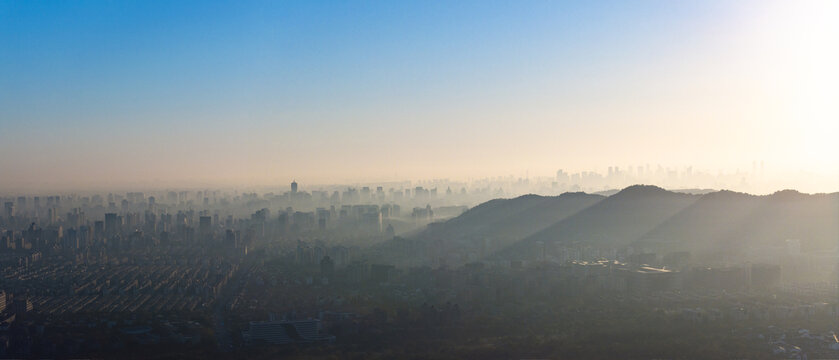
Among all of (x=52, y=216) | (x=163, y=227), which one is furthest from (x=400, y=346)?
(x=52, y=216)

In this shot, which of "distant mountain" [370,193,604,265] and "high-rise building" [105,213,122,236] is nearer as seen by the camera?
"distant mountain" [370,193,604,265]

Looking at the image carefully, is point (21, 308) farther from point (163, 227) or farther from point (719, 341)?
point (163, 227)

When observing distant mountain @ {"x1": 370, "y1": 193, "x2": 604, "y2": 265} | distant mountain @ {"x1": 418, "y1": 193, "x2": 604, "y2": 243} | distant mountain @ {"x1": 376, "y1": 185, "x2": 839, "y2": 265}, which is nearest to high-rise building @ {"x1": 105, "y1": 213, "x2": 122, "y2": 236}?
distant mountain @ {"x1": 370, "y1": 193, "x2": 604, "y2": 265}

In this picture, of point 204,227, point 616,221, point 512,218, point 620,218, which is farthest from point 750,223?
point 204,227

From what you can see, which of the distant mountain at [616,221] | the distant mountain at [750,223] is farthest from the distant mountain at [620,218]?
the distant mountain at [750,223]

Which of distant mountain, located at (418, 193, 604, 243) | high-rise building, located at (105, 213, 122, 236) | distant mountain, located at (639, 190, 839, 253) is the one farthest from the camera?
high-rise building, located at (105, 213, 122, 236)

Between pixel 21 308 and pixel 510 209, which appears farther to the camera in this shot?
pixel 510 209

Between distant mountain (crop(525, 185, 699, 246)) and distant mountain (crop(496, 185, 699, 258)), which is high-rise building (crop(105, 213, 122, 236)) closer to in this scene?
distant mountain (crop(496, 185, 699, 258))

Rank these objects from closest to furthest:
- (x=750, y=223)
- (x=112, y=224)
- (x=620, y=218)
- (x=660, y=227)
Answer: (x=750, y=223)
(x=660, y=227)
(x=620, y=218)
(x=112, y=224)

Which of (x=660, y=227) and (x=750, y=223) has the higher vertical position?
(x=750, y=223)

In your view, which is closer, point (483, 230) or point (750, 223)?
point (750, 223)

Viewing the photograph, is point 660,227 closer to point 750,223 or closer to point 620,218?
point 620,218
